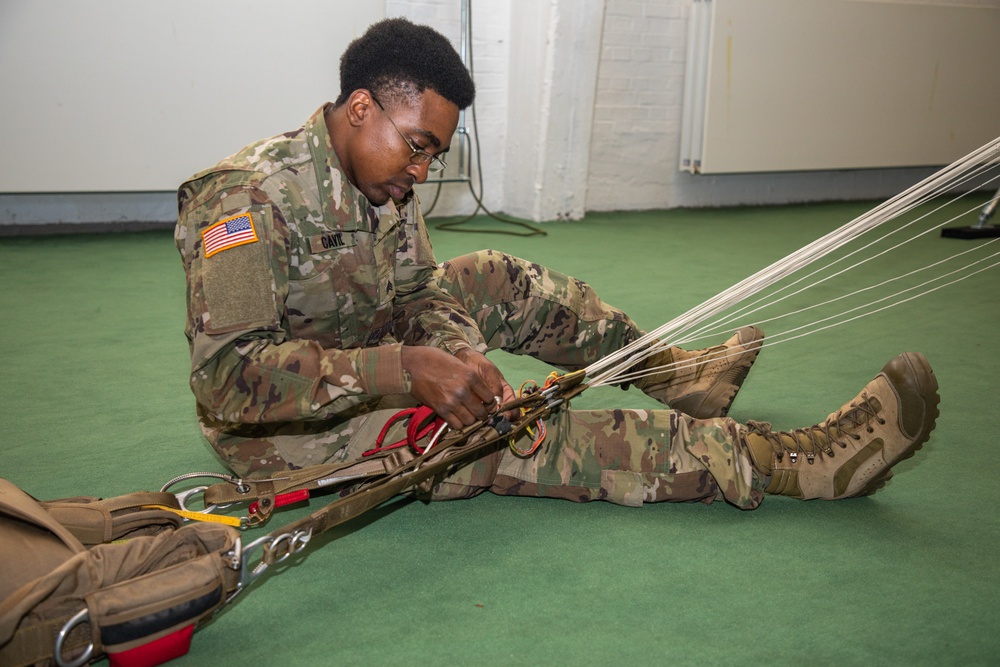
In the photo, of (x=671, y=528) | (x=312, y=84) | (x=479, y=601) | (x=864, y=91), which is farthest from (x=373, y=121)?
(x=864, y=91)

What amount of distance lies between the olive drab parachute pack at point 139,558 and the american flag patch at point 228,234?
41cm

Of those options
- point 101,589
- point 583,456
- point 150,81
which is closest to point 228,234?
point 101,589

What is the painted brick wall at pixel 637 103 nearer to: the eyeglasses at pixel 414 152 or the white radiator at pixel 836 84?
the white radiator at pixel 836 84

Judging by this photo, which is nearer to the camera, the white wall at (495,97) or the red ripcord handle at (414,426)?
the red ripcord handle at (414,426)

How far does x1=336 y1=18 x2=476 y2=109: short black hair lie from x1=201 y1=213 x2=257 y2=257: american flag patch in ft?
1.12

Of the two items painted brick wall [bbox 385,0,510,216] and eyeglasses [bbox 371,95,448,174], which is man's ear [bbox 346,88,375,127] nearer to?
eyeglasses [bbox 371,95,448,174]

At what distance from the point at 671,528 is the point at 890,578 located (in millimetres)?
407

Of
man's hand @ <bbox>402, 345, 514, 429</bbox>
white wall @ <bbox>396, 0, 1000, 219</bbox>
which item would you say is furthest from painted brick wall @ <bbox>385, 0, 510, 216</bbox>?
man's hand @ <bbox>402, 345, 514, 429</bbox>

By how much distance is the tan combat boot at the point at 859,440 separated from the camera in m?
1.81

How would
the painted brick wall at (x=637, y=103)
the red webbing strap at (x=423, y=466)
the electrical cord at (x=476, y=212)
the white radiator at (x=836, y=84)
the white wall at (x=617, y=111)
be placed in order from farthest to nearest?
the white radiator at (x=836, y=84) < the painted brick wall at (x=637, y=103) < the white wall at (x=617, y=111) < the electrical cord at (x=476, y=212) < the red webbing strap at (x=423, y=466)

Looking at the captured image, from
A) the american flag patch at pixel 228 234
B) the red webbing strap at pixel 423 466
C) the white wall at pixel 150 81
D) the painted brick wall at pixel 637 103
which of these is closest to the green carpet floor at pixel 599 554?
the red webbing strap at pixel 423 466

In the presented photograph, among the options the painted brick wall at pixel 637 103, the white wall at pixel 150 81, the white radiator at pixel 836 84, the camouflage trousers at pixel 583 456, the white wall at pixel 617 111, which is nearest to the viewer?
the camouflage trousers at pixel 583 456

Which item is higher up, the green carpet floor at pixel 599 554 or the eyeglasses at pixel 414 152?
the eyeglasses at pixel 414 152

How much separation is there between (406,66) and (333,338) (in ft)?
1.84
